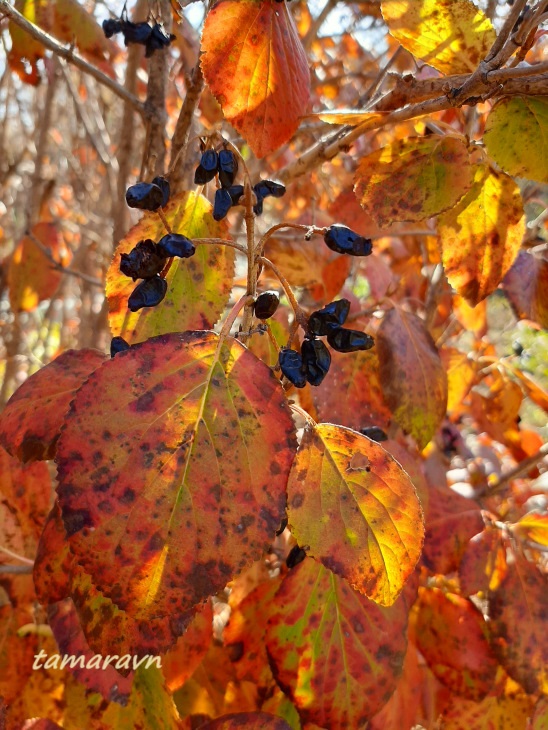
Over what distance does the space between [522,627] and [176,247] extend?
32.8 inches

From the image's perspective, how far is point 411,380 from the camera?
98 cm

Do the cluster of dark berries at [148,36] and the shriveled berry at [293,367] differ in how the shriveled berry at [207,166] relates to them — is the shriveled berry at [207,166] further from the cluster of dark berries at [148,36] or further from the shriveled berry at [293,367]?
the cluster of dark berries at [148,36]

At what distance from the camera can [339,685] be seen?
773mm

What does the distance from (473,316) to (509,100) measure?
3.27 ft

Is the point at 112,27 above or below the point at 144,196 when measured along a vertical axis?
above

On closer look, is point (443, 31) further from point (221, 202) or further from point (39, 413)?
point (39, 413)

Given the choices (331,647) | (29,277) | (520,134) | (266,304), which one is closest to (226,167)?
(266,304)

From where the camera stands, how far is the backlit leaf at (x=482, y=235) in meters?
0.88

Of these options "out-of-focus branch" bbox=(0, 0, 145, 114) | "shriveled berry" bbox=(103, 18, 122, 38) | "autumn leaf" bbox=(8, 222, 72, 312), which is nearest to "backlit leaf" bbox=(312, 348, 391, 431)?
"out-of-focus branch" bbox=(0, 0, 145, 114)

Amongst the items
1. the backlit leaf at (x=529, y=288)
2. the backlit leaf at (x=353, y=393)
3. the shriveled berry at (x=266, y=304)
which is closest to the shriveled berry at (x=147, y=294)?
the shriveled berry at (x=266, y=304)

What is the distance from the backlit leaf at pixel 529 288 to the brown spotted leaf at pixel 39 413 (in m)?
0.81

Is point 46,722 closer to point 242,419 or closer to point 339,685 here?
point 339,685

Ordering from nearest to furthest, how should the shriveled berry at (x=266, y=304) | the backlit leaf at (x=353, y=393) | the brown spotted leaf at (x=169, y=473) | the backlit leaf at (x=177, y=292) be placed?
the brown spotted leaf at (x=169, y=473) < the shriveled berry at (x=266, y=304) < the backlit leaf at (x=177, y=292) < the backlit leaf at (x=353, y=393)

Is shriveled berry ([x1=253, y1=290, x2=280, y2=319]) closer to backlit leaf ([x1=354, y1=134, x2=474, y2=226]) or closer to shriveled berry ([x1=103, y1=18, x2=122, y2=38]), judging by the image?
backlit leaf ([x1=354, y1=134, x2=474, y2=226])
